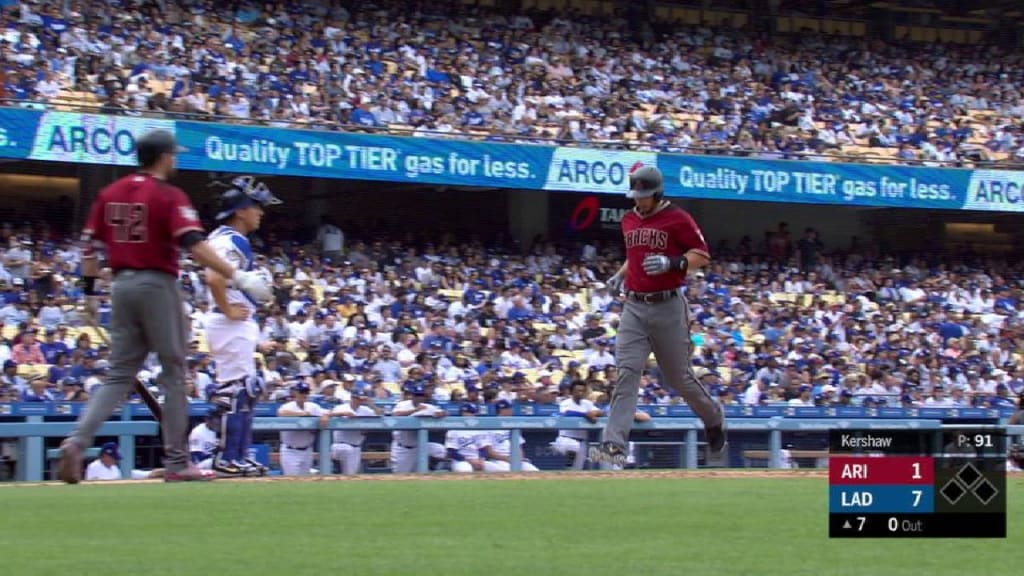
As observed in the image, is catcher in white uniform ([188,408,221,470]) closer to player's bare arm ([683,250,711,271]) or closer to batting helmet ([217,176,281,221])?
batting helmet ([217,176,281,221])

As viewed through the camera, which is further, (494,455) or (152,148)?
(494,455)

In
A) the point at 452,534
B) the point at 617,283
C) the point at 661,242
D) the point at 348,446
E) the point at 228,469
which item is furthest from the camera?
the point at 348,446

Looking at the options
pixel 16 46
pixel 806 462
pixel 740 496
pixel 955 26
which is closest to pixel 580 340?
pixel 806 462

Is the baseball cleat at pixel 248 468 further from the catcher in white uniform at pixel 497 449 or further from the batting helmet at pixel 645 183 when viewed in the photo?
the catcher in white uniform at pixel 497 449

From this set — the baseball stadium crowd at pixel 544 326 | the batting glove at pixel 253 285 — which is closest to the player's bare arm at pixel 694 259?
the batting glove at pixel 253 285

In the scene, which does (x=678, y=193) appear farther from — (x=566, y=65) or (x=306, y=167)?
(x=306, y=167)

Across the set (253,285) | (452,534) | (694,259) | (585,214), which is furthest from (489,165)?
(452,534)

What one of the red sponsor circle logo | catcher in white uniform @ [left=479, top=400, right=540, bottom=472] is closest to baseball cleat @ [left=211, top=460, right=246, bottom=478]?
catcher in white uniform @ [left=479, top=400, right=540, bottom=472]
